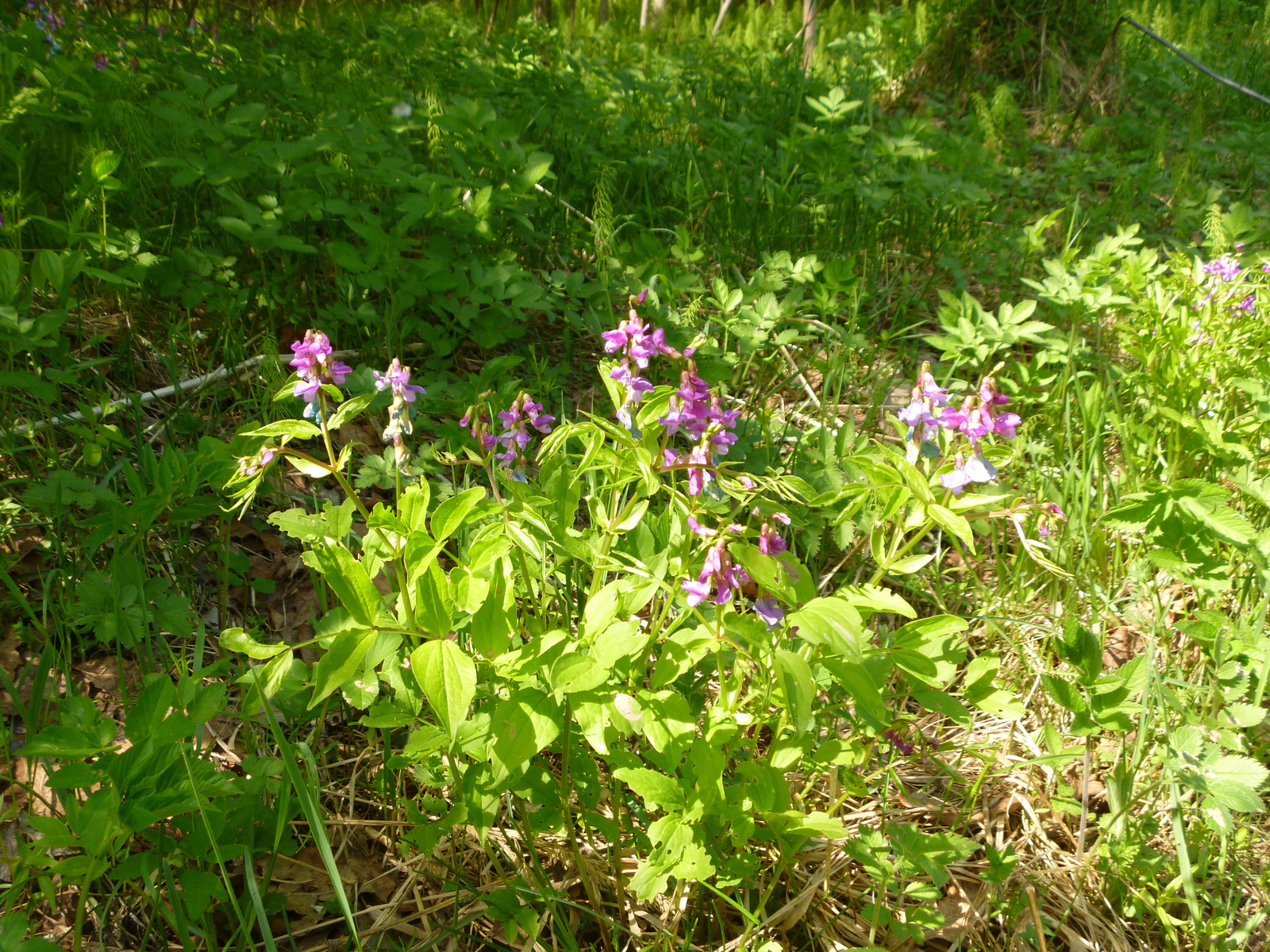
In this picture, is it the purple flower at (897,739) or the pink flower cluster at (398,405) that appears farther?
Answer: the purple flower at (897,739)

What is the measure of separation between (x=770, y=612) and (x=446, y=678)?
16.7 inches

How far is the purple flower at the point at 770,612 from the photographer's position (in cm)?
108

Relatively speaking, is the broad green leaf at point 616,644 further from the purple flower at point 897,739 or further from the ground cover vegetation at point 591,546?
the purple flower at point 897,739

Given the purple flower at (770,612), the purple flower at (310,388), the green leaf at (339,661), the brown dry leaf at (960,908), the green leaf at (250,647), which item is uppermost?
A: the purple flower at (310,388)

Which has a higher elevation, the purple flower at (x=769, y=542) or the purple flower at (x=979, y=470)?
the purple flower at (x=979, y=470)

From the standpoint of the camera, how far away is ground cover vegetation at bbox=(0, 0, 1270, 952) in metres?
→ 1.17

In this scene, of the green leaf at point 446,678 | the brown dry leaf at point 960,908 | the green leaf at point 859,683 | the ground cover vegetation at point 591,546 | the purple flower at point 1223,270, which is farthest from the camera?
the purple flower at point 1223,270

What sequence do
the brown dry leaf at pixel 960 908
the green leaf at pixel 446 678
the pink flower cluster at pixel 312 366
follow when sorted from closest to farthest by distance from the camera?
the green leaf at pixel 446 678 → the pink flower cluster at pixel 312 366 → the brown dry leaf at pixel 960 908

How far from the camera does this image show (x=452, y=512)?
111cm

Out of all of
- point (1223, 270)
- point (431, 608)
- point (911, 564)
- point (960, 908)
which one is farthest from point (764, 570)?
point (1223, 270)

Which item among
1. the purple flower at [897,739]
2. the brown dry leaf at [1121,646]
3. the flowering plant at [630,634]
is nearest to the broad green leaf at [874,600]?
the flowering plant at [630,634]

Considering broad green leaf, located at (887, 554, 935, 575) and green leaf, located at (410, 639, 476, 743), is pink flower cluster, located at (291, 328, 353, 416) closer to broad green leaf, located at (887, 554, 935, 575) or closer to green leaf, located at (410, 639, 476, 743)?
green leaf, located at (410, 639, 476, 743)

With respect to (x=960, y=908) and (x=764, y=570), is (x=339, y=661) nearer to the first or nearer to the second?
(x=764, y=570)

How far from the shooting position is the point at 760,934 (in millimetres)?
1371
